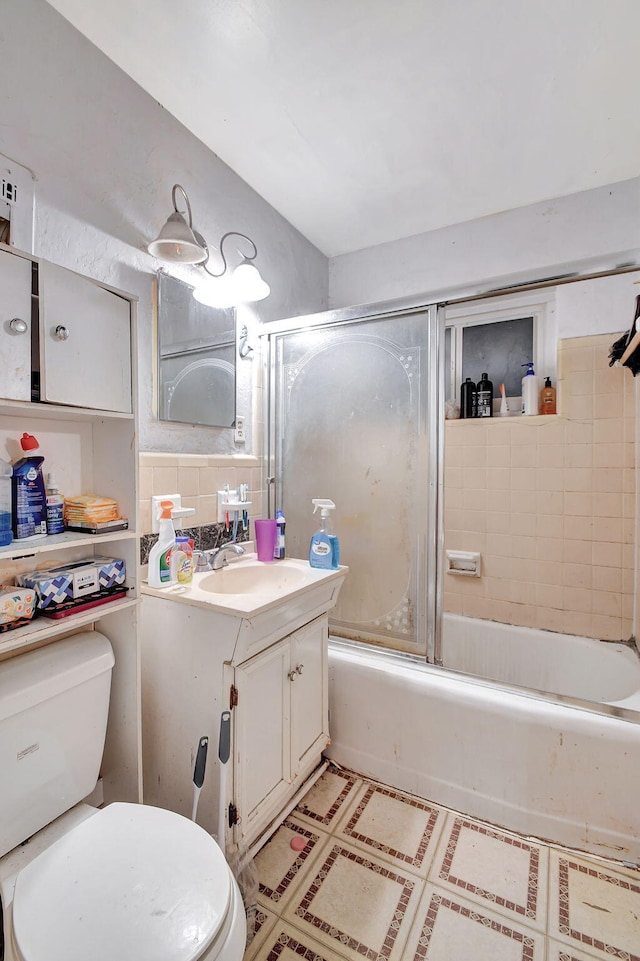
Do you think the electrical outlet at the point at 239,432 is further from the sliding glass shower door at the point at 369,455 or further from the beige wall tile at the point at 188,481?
the beige wall tile at the point at 188,481

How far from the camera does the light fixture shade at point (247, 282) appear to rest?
1.65m

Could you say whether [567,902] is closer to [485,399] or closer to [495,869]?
[495,869]

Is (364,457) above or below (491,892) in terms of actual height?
above

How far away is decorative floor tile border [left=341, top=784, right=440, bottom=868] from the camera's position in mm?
1286

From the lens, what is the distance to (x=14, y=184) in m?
1.10

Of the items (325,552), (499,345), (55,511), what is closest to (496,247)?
(499,345)

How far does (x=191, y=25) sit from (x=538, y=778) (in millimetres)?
2551

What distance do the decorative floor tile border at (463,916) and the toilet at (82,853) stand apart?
1.85 feet

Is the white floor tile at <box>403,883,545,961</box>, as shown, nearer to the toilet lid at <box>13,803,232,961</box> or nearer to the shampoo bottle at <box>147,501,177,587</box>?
the toilet lid at <box>13,803,232,961</box>

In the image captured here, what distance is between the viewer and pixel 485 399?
231 centimetres

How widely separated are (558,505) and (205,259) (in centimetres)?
196

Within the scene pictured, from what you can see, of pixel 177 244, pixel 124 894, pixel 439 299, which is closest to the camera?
pixel 124 894

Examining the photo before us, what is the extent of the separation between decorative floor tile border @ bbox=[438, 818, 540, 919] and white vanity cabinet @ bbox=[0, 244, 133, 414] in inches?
63.5

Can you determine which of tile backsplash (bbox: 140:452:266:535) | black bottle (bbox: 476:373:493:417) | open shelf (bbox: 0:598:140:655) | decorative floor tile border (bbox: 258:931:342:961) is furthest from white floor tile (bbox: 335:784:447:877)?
black bottle (bbox: 476:373:493:417)
